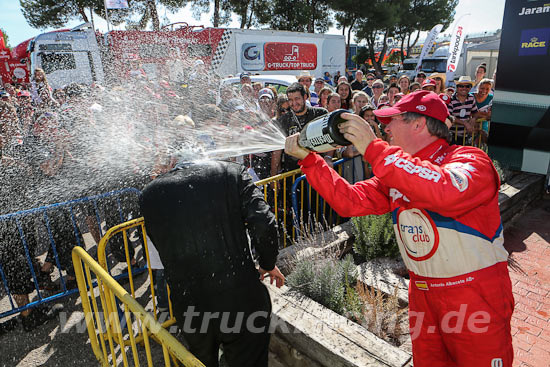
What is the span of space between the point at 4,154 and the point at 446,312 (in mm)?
5458

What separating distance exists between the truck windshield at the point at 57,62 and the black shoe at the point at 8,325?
43.0ft

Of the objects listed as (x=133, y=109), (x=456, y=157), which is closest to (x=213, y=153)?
(x=456, y=157)

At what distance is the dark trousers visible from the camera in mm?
2303

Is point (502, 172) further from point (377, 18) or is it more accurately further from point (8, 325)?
point (377, 18)

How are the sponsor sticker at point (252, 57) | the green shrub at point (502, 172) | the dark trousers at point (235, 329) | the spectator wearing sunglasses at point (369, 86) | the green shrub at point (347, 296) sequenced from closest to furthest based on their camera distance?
the dark trousers at point (235, 329) < the green shrub at point (347, 296) < the green shrub at point (502, 172) < the spectator wearing sunglasses at point (369, 86) < the sponsor sticker at point (252, 57)

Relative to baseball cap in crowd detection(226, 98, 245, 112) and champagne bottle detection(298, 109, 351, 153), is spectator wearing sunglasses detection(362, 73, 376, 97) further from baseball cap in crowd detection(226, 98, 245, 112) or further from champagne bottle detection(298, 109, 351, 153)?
champagne bottle detection(298, 109, 351, 153)

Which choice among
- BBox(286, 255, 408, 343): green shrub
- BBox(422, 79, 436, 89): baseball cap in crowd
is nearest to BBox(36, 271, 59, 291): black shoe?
BBox(286, 255, 408, 343): green shrub

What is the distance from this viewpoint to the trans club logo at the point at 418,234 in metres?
1.95

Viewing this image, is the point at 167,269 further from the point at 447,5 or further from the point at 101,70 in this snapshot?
the point at 447,5

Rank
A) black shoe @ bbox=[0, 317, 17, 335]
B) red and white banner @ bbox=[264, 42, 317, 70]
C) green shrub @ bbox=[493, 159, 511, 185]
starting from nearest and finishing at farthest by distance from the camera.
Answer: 1. black shoe @ bbox=[0, 317, 17, 335]
2. green shrub @ bbox=[493, 159, 511, 185]
3. red and white banner @ bbox=[264, 42, 317, 70]

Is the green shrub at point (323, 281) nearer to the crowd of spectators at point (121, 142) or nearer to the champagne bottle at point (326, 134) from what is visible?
the crowd of spectators at point (121, 142)

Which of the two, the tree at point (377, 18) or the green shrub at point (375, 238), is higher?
the tree at point (377, 18)

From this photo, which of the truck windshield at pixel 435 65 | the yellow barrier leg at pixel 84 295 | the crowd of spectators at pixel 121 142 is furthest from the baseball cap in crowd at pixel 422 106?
the truck windshield at pixel 435 65

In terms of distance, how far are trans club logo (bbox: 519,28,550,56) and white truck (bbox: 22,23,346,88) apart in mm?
11451
